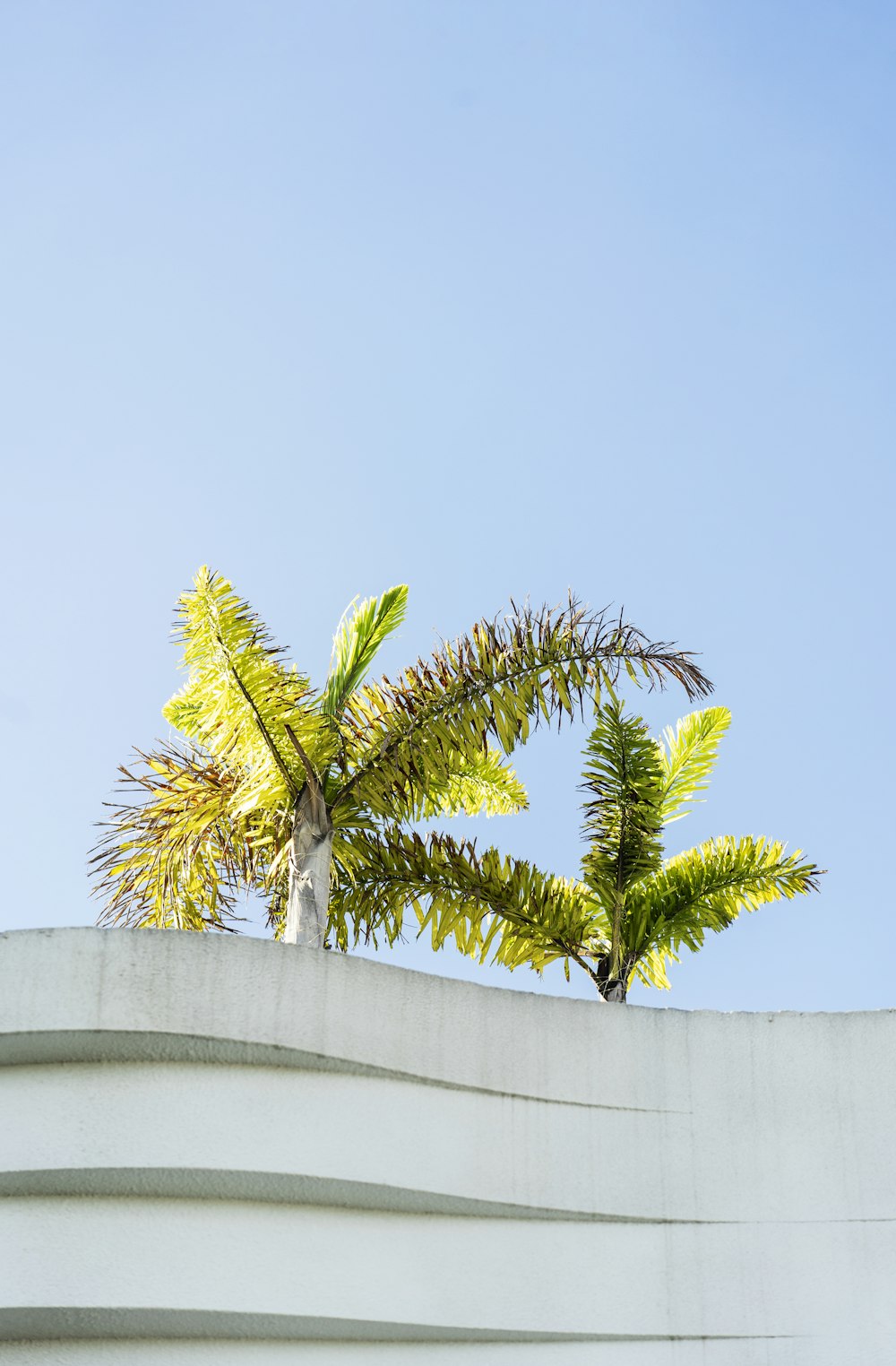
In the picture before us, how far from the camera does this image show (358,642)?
420 inches

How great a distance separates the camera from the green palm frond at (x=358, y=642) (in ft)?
34.4

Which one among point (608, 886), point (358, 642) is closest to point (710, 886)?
point (608, 886)

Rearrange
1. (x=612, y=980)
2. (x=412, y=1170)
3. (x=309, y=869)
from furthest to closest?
1. (x=612, y=980)
2. (x=309, y=869)
3. (x=412, y=1170)

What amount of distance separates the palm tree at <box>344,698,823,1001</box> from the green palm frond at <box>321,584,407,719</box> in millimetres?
1139

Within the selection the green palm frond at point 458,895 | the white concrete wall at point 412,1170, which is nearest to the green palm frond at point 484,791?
the green palm frond at point 458,895

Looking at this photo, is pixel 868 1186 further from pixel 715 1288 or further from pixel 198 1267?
pixel 198 1267

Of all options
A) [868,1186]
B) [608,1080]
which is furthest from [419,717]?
[868,1186]

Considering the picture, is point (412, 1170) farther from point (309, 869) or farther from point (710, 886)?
point (710, 886)

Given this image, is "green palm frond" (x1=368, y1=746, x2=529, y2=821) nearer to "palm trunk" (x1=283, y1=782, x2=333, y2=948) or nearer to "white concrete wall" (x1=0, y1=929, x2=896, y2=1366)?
"palm trunk" (x1=283, y1=782, x2=333, y2=948)

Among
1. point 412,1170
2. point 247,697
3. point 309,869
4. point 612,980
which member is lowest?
point 412,1170

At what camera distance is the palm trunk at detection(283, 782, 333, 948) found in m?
9.37

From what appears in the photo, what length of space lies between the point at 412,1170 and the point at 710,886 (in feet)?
20.1

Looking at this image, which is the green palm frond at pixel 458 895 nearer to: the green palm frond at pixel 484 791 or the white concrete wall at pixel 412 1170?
the green palm frond at pixel 484 791

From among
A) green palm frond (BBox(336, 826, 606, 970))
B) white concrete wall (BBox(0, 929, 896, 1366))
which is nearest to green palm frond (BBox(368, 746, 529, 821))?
green palm frond (BBox(336, 826, 606, 970))
